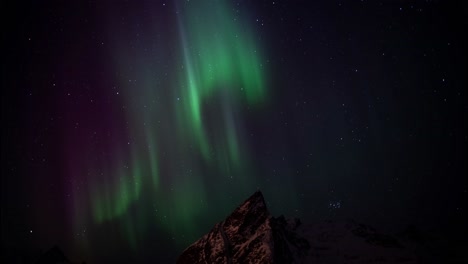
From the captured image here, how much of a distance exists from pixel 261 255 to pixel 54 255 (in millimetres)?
54337

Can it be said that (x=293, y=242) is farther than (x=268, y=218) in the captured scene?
Yes

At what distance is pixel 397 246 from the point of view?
3288cm

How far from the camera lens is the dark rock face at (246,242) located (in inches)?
713

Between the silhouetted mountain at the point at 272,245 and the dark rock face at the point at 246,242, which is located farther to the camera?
the silhouetted mountain at the point at 272,245

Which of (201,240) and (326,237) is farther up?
(201,240)

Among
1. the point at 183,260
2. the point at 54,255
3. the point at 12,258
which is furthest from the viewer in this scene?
the point at 12,258

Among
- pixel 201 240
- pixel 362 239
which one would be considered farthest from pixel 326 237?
pixel 201 240

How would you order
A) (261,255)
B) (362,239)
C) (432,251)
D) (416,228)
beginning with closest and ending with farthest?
(261,255) → (362,239) → (432,251) → (416,228)

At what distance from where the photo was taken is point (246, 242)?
19.3m

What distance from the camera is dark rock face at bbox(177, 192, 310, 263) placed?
1811cm

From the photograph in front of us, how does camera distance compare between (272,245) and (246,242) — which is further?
(246,242)

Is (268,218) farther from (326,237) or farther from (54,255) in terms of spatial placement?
(54,255)

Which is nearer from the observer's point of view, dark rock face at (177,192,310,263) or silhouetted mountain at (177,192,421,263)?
dark rock face at (177,192,310,263)

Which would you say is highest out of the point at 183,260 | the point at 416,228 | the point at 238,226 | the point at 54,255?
the point at 238,226
